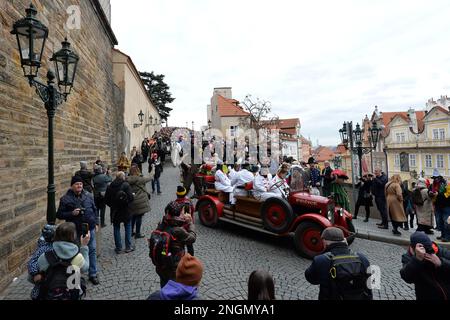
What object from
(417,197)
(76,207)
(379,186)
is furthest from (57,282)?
(417,197)

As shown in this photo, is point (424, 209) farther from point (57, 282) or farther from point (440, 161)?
point (440, 161)

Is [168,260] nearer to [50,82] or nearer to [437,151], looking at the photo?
[50,82]

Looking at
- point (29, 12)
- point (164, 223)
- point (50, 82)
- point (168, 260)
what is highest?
point (29, 12)

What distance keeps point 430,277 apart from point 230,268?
9.89ft

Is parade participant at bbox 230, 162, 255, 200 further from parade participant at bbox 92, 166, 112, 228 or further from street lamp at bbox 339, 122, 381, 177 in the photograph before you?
street lamp at bbox 339, 122, 381, 177

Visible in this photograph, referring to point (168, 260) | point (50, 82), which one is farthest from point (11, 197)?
point (168, 260)

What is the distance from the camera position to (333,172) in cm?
772

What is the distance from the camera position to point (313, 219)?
5.22 m

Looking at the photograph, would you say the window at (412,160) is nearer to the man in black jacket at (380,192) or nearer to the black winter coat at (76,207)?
the man in black jacket at (380,192)

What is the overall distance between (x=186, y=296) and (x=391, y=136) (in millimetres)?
47104

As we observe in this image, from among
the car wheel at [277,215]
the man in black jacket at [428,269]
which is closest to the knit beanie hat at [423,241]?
the man in black jacket at [428,269]

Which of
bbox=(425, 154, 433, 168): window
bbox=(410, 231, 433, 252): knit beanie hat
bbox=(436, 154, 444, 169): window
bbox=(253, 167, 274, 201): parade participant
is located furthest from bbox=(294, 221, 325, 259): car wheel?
bbox=(425, 154, 433, 168): window

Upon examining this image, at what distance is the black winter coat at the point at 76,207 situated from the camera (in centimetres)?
392
